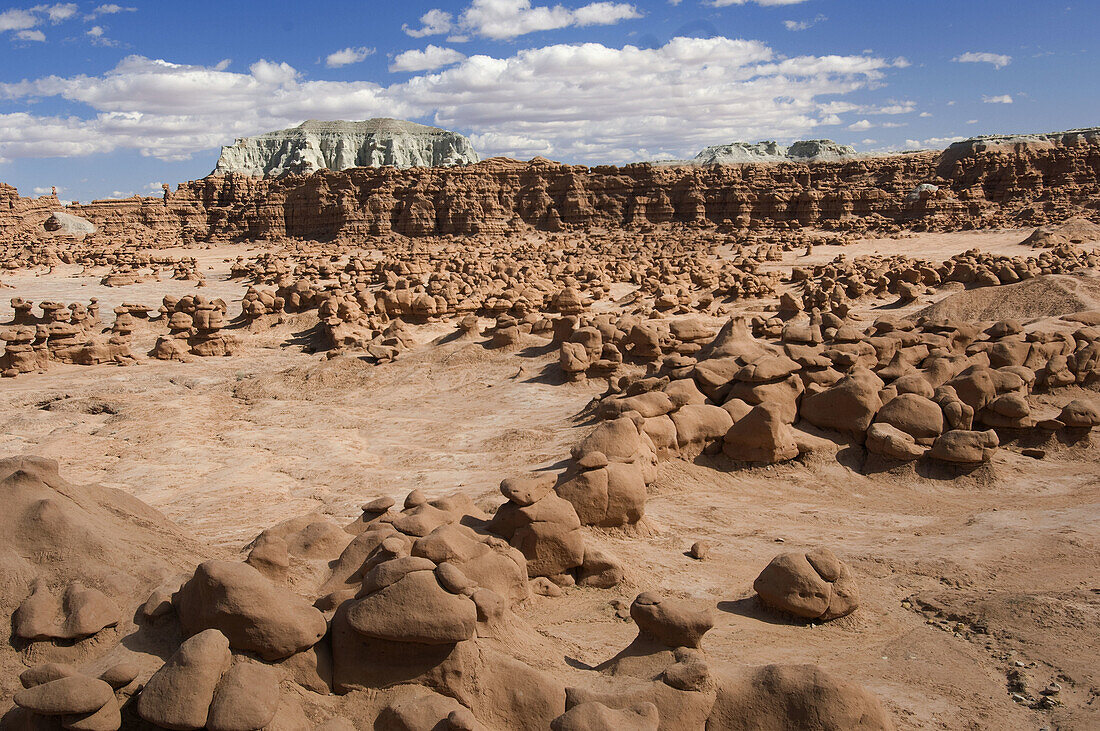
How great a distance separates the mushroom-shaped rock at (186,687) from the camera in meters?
2.64

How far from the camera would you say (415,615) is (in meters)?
3.10

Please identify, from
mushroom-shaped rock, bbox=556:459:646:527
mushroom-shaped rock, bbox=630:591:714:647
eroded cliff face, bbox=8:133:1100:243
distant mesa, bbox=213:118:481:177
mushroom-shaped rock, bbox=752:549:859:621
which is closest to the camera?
mushroom-shaped rock, bbox=630:591:714:647

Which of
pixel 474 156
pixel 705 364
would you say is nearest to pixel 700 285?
pixel 705 364

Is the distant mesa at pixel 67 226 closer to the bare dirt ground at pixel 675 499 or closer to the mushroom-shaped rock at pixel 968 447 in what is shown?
the bare dirt ground at pixel 675 499

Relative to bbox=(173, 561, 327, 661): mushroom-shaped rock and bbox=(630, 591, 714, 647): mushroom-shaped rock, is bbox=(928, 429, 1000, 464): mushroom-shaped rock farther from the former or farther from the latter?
bbox=(173, 561, 327, 661): mushroom-shaped rock

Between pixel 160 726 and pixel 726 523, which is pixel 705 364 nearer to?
pixel 726 523

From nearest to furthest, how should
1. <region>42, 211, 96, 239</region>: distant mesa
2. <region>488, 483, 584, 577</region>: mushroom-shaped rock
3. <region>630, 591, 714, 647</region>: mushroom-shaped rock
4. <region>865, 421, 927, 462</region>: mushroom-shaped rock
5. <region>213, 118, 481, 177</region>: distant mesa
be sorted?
1. <region>630, 591, 714, 647</region>: mushroom-shaped rock
2. <region>488, 483, 584, 577</region>: mushroom-shaped rock
3. <region>865, 421, 927, 462</region>: mushroom-shaped rock
4. <region>42, 211, 96, 239</region>: distant mesa
5. <region>213, 118, 481, 177</region>: distant mesa

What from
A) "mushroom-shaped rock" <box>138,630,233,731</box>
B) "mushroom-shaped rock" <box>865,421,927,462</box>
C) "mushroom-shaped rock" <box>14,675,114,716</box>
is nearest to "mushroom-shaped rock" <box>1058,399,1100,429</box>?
"mushroom-shaped rock" <box>865,421,927,462</box>

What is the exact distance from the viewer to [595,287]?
19.0 m

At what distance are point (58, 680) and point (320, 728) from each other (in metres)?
0.92

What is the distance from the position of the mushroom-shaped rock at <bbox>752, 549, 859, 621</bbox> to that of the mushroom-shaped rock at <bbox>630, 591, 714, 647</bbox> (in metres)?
0.91

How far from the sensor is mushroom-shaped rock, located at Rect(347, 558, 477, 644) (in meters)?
3.08

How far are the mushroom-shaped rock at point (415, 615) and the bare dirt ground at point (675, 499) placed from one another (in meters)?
0.87

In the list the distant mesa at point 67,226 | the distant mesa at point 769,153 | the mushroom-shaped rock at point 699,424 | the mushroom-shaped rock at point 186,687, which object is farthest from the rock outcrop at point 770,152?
the mushroom-shaped rock at point 186,687
